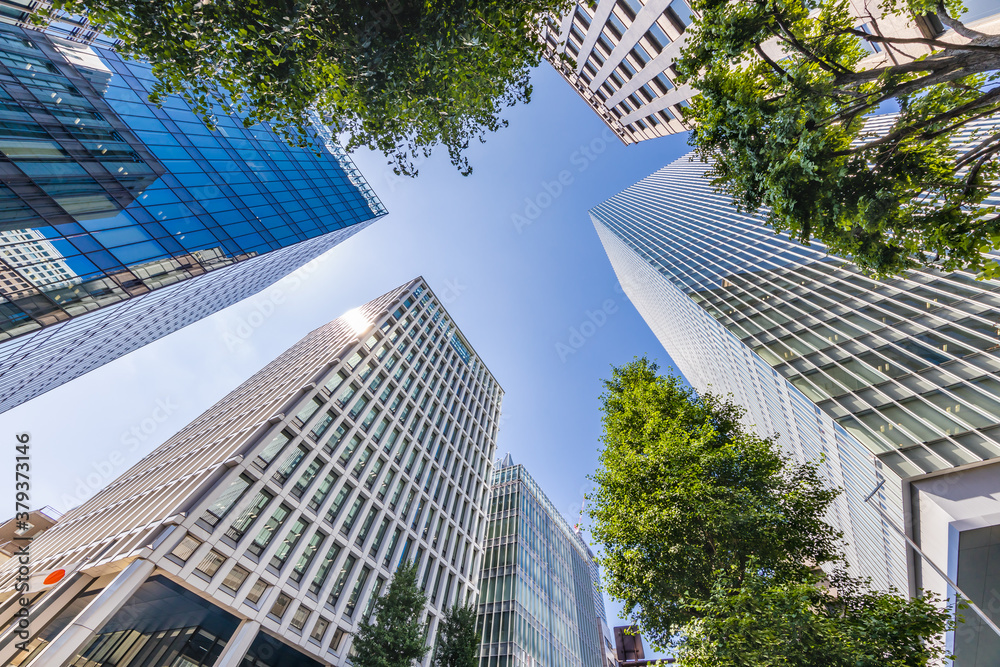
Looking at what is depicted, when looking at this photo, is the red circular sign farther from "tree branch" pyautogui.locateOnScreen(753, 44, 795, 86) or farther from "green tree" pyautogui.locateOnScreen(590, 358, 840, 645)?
"tree branch" pyautogui.locateOnScreen(753, 44, 795, 86)

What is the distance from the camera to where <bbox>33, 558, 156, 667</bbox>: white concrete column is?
39.5ft

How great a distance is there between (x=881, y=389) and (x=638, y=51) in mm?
26112

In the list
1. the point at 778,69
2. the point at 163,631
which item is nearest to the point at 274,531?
the point at 163,631

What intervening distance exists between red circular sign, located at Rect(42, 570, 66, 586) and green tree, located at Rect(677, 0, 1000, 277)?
100 ft

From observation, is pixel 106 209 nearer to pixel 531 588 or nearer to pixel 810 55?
pixel 810 55

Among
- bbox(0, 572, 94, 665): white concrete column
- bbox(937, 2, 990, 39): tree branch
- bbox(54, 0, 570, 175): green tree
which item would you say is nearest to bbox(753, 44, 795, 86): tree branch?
bbox(937, 2, 990, 39): tree branch

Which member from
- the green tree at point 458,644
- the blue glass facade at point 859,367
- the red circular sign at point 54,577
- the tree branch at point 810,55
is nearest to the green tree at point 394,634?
the green tree at point 458,644

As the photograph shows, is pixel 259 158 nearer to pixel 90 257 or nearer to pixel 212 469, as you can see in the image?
pixel 90 257

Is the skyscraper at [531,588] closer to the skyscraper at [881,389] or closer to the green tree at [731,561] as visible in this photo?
the skyscraper at [881,389]

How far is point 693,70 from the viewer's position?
8312 millimetres

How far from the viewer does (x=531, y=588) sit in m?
38.8

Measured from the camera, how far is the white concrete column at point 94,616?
1203cm

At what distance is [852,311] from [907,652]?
52.1ft

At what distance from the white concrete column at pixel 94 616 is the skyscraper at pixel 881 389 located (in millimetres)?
24074
